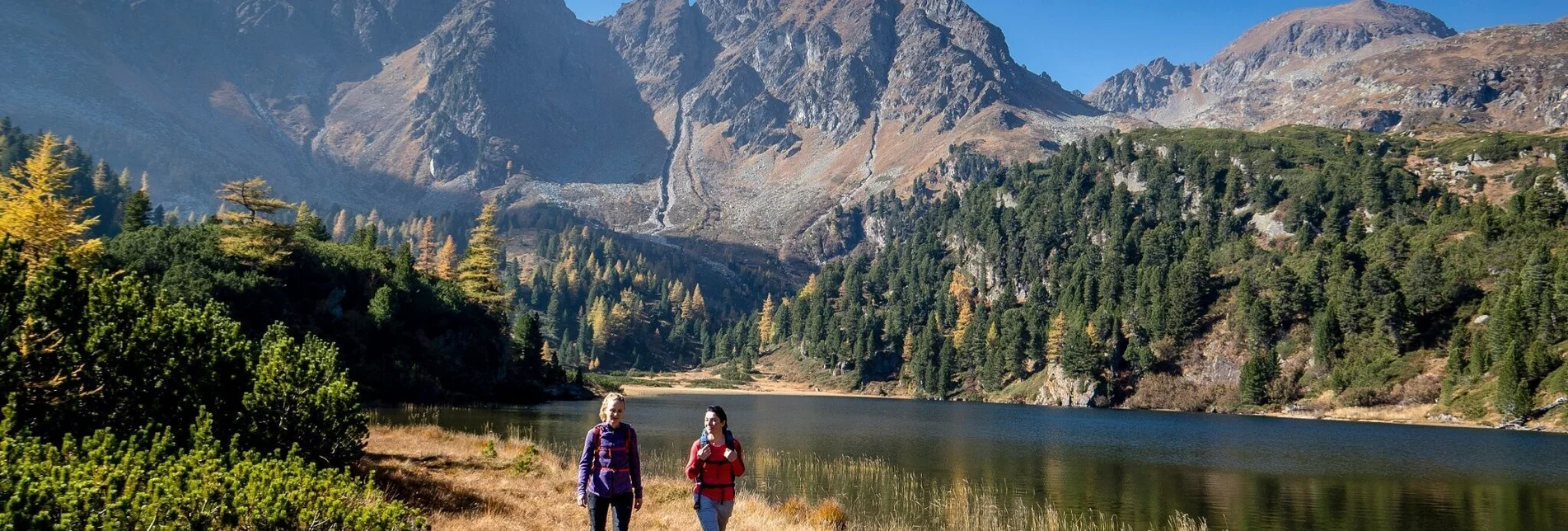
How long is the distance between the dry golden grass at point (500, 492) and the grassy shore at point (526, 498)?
0.03 m

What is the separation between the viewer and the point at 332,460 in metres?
19.3

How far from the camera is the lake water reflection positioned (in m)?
34.6

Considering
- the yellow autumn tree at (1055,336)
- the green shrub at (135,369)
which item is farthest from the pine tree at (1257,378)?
the green shrub at (135,369)

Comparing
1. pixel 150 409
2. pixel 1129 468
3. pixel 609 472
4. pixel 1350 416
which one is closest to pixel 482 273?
pixel 1129 468

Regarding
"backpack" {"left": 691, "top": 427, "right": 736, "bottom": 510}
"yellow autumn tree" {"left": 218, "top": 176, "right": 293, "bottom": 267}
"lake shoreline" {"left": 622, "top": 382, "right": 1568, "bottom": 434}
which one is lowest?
"lake shoreline" {"left": 622, "top": 382, "right": 1568, "bottom": 434}

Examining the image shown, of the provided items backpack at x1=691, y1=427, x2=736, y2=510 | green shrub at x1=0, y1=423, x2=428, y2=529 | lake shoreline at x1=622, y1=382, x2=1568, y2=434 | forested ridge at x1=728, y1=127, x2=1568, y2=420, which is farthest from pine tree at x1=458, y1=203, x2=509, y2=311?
forested ridge at x1=728, y1=127, x2=1568, y2=420

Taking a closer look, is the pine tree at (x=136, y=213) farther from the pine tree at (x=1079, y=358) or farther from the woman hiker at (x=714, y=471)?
the pine tree at (x=1079, y=358)

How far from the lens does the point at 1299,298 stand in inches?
5207

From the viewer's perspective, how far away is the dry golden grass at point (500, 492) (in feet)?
62.0

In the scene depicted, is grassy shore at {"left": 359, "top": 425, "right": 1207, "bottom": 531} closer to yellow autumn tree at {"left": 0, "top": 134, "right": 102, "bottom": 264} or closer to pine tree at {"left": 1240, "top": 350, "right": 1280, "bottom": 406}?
yellow autumn tree at {"left": 0, "top": 134, "right": 102, "bottom": 264}

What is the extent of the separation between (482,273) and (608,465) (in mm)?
94018

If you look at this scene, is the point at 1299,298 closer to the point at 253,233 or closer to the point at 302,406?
the point at 253,233

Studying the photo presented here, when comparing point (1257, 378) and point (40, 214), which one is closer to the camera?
point (40, 214)

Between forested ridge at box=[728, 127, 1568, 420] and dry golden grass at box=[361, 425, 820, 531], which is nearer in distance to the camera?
dry golden grass at box=[361, 425, 820, 531]
